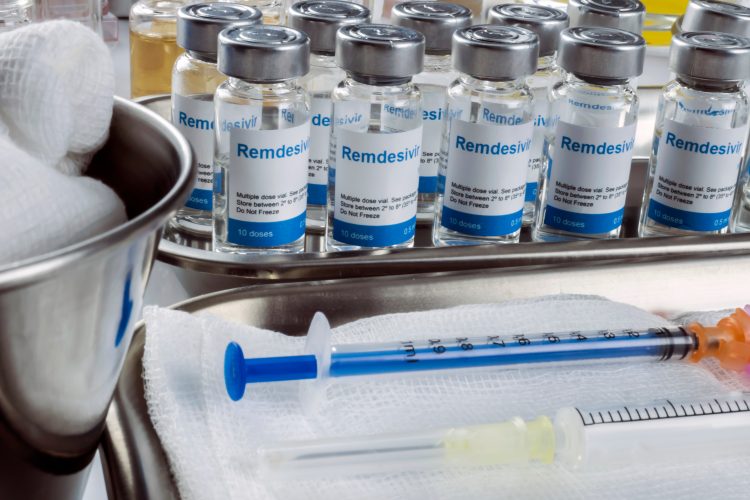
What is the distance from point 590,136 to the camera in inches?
23.3

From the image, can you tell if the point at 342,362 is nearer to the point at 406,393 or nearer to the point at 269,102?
the point at 406,393

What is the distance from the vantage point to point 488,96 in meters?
0.60

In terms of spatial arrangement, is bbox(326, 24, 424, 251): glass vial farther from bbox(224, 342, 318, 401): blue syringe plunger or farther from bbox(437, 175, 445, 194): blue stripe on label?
bbox(224, 342, 318, 401): blue syringe plunger

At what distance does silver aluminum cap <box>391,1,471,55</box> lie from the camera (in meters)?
0.63

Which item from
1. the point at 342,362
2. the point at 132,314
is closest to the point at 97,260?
the point at 132,314

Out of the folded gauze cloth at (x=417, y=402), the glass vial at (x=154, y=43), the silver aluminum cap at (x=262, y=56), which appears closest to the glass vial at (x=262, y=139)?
the silver aluminum cap at (x=262, y=56)

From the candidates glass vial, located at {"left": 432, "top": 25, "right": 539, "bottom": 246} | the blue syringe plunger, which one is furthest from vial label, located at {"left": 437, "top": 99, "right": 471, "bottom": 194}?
the blue syringe plunger

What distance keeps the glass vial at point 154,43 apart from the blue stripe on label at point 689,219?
0.37 metres

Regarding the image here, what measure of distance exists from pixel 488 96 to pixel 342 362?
221 mm

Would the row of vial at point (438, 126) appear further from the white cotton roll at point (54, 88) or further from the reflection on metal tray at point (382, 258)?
the white cotton roll at point (54, 88)

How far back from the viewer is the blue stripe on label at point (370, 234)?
589 millimetres

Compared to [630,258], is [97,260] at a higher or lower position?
higher

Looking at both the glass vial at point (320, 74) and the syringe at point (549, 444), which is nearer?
the syringe at point (549, 444)

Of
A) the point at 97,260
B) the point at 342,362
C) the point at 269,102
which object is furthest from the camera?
the point at 269,102
